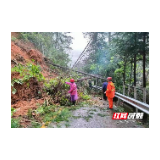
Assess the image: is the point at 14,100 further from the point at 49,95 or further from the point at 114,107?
the point at 114,107

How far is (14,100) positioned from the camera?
12.2 feet

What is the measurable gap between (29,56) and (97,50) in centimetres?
537

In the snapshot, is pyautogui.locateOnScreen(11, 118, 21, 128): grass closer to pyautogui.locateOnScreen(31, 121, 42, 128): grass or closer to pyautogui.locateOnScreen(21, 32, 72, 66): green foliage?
pyautogui.locateOnScreen(31, 121, 42, 128): grass

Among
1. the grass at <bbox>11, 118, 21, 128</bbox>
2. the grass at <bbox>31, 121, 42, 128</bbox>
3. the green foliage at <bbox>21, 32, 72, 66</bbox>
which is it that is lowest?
the grass at <bbox>31, 121, 42, 128</bbox>

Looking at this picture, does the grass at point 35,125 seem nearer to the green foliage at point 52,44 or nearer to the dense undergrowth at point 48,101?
the dense undergrowth at point 48,101

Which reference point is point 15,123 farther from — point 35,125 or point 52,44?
point 52,44

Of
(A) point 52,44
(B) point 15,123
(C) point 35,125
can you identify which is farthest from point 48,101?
(A) point 52,44

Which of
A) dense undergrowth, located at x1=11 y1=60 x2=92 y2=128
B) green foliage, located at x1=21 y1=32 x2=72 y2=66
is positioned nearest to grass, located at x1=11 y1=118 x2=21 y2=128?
dense undergrowth, located at x1=11 y1=60 x2=92 y2=128

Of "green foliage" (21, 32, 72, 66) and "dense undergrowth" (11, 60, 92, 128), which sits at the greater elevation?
"green foliage" (21, 32, 72, 66)

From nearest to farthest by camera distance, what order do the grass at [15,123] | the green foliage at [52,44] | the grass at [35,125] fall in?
the grass at [15,123]
the grass at [35,125]
the green foliage at [52,44]

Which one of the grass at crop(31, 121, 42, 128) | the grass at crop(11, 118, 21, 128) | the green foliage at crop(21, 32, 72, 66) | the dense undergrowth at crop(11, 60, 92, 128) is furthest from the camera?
the green foliage at crop(21, 32, 72, 66)

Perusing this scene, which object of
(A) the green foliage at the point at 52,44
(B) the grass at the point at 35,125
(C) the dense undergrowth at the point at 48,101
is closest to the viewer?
(B) the grass at the point at 35,125

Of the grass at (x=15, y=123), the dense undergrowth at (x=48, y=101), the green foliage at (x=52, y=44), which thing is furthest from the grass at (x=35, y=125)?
the green foliage at (x=52, y=44)

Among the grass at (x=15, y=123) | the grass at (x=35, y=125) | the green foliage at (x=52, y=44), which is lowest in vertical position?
the grass at (x=35, y=125)
